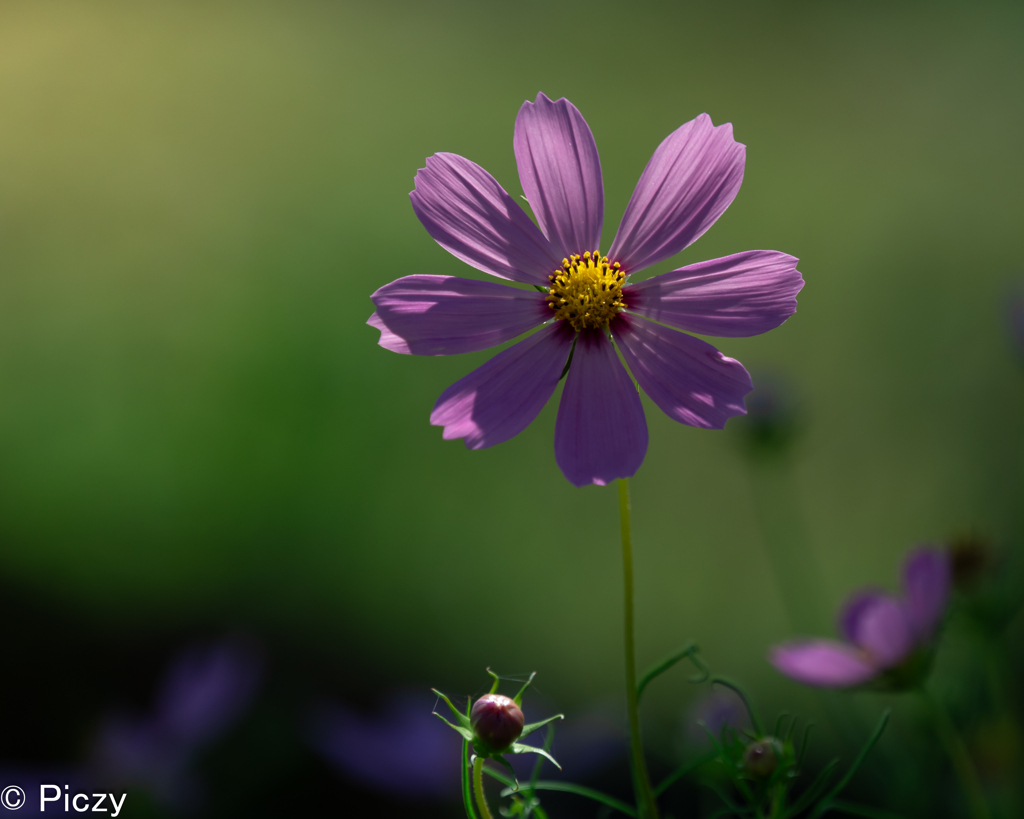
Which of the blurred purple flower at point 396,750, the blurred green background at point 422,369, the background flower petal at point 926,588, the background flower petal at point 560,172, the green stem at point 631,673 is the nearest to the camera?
the green stem at point 631,673

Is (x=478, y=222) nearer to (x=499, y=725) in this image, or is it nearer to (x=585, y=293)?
(x=585, y=293)

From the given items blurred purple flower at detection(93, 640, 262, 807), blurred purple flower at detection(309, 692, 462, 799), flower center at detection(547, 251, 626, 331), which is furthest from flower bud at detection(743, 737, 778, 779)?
blurred purple flower at detection(93, 640, 262, 807)

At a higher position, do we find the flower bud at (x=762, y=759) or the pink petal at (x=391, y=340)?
the pink petal at (x=391, y=340)

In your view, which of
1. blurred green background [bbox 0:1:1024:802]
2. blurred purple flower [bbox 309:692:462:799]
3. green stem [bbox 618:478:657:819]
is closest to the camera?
green stem [bbox 618:478:657:819]

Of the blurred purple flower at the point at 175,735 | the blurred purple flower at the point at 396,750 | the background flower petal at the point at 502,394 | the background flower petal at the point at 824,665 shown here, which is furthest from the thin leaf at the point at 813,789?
the blurred purple flower at the point at 175,735

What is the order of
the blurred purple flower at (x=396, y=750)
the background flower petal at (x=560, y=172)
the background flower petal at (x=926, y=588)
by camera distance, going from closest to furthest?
1. the background flower petal at (x=560, y=172)
2. the background flower petal at (x=926, y=588)
3. the blurred purple flower at (x=396, y=750)

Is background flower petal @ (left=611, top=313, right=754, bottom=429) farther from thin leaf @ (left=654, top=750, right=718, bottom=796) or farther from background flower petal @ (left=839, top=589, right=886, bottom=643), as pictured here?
background flower petal @ (left=839, top=589, right=886, bottom=643)

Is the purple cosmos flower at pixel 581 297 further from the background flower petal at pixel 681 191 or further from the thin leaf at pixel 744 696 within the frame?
the thin leaf at pixel 744 696
